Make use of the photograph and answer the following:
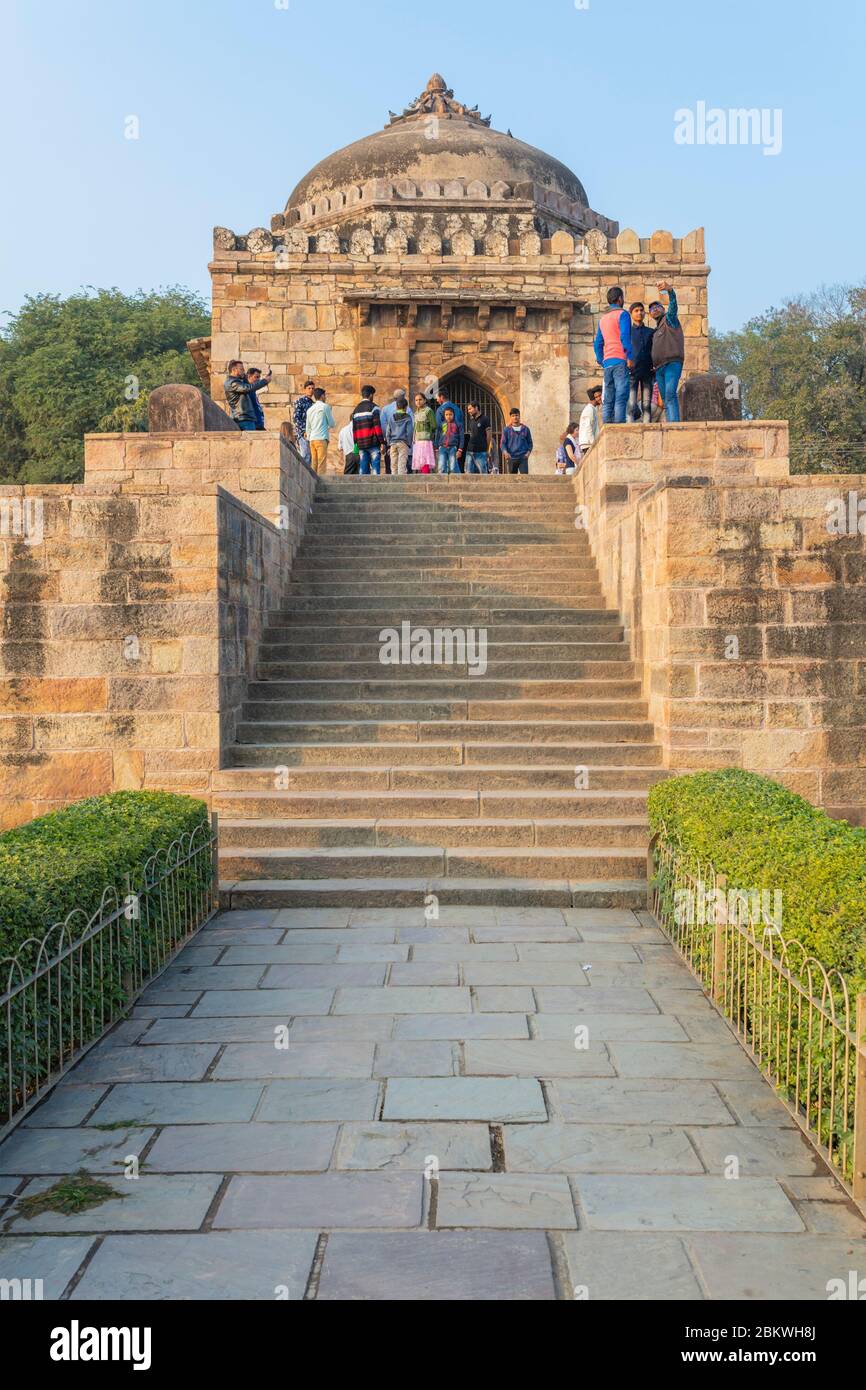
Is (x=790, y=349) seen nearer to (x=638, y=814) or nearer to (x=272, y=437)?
(x=272, y=437)

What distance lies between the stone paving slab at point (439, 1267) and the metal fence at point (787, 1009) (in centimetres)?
105

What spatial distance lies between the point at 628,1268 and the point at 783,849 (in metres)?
2.20

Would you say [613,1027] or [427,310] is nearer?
[613,1027]

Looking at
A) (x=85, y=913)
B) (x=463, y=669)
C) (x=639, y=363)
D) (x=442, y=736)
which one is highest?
(x=639, y=363)

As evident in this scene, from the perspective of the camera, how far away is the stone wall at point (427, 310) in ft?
62.5

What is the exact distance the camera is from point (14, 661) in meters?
8.29

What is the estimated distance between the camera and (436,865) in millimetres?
7148

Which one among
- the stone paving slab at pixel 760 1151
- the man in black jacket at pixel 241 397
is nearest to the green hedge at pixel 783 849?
the stone paving slab at pixel 760 1151

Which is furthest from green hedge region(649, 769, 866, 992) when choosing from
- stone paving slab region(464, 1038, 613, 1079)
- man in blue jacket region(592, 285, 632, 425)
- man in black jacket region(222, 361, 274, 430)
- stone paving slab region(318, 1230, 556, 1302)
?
man in black jacket region(222, 361, 274, 430)

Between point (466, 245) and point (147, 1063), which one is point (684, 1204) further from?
point (466, 245)

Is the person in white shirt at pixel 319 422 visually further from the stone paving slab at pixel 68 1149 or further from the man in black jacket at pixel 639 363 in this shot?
the stone paving slab at pixel 68 1149

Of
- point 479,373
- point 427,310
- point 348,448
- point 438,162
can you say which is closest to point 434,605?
point 348,448

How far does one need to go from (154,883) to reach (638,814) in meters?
3.57

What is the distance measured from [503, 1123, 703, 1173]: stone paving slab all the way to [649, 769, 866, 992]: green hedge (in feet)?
2.59
